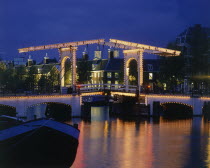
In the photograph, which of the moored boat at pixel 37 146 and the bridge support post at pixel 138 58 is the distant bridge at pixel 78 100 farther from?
the moored boat at pixel 37 146

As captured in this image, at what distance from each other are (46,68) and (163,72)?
33.7 m

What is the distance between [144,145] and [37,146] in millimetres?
10770

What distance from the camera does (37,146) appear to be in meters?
18.3

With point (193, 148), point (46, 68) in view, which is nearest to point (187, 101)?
point (193, 148)

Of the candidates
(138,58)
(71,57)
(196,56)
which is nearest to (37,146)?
(71,57)

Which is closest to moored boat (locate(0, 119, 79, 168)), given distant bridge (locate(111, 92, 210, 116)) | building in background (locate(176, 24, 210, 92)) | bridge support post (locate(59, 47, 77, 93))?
bridge support post (locate(59, 47, 77, 93))

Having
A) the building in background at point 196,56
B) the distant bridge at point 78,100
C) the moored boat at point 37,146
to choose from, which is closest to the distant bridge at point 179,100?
the distant bridge at point 78,100

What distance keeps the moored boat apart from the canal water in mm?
2412

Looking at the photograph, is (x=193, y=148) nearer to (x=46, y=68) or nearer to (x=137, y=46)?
(x=137, y=46)

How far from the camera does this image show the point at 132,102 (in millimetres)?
49469

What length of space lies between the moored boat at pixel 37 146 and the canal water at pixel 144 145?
241 centimetres

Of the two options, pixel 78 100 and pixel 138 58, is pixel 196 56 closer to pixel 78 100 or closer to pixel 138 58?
pixel 138 58

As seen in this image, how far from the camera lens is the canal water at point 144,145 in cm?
2248

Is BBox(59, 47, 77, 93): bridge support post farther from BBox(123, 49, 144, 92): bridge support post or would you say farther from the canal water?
the canal water
